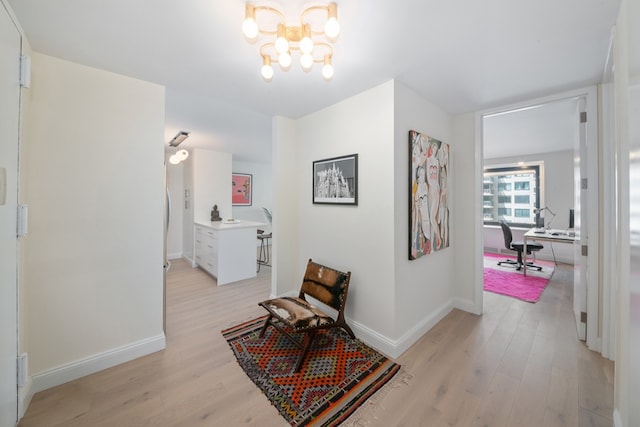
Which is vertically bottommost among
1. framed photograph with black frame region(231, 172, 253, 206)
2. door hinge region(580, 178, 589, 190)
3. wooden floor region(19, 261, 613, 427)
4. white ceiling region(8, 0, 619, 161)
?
wooden floor region(19, 261, 613, 427)

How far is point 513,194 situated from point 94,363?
25.4 ft

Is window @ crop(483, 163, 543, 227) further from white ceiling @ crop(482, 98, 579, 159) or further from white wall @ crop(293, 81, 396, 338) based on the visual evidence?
white wall @ crop(293, 81, 396, 338)

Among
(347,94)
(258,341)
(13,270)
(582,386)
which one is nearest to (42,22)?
(13,270)

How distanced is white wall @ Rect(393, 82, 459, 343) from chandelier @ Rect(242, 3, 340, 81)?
35.6 inches

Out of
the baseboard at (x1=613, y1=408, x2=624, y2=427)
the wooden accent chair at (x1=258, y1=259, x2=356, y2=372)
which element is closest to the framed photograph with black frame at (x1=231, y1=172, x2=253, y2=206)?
the wooden accent chair at (x1=258, y1=259, x2=356, y2=372)

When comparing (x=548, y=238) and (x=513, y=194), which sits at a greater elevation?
(x=513, y=194)

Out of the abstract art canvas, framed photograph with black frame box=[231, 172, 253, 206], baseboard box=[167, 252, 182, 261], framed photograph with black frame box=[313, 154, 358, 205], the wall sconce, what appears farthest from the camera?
framed photograph with black frame box=[231, 172, 253, 206]

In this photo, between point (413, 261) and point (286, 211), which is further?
point (286, 211)

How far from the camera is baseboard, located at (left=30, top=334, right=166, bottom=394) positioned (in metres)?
1.67

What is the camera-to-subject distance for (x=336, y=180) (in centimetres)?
251

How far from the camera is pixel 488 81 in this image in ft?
6.77

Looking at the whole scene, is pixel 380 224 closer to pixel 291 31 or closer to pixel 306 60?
pixel 306 60

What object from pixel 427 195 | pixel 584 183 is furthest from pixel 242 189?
pixel 584 183

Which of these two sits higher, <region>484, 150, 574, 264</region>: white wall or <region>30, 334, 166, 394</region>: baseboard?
<region>484, 150, 574, 264</region>: white wall
